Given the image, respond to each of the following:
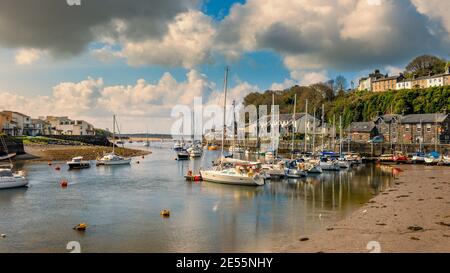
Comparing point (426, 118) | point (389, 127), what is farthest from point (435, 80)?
point (426, 118)

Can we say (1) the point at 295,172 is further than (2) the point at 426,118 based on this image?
No

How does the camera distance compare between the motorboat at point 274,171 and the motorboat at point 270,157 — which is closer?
the motorboat at point 274,171

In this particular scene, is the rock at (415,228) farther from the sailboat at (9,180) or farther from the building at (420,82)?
the building at (420,82)

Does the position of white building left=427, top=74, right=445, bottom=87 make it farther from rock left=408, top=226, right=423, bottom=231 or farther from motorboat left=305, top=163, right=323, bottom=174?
rock left=408, top=226, right=423, bottom=231

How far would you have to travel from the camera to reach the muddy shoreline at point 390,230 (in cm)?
1729

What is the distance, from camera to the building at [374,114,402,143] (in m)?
93.5

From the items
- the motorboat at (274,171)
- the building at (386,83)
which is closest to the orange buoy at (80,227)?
the motorboat at (274,171)

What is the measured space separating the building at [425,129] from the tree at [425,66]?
39.7 m

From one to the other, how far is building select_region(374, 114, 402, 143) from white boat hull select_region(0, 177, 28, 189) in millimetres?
81123

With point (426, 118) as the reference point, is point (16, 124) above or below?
below

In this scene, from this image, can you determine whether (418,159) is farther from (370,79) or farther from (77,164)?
(370,79)

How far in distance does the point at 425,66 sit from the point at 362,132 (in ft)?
176

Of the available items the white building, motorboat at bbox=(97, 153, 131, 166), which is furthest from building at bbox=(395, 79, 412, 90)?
motorboat at bbox=(97, 153, 131, 166)

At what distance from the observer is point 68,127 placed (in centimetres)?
15138
